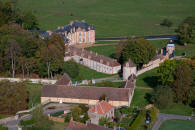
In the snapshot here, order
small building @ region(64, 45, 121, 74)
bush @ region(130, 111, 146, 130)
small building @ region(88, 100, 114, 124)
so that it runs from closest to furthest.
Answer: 1. bush @ region(130, 111, 146, 130)
2. small building @ region(88, 100, 114, 124)
3. small building @ region(64, 45, 121, 74)

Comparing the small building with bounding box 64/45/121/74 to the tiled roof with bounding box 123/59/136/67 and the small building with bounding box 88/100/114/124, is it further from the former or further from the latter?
the small building with bounding box 88/100/114/124

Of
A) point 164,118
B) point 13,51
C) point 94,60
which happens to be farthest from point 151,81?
point 13,51

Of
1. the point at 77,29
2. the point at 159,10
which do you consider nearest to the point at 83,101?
the point at 77,29

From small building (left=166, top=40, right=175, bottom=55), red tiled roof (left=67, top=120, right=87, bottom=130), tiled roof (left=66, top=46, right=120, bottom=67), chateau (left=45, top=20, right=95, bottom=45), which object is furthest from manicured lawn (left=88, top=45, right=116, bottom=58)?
red tiled roof (left=67, top=120, right=87, bottom=130)

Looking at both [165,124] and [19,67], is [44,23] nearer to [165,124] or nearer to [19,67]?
[19,67]

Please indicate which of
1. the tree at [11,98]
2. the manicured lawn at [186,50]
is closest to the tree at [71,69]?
the tree at [11,98]

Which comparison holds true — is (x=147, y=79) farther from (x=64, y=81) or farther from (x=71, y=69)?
(x=64, y=81)
